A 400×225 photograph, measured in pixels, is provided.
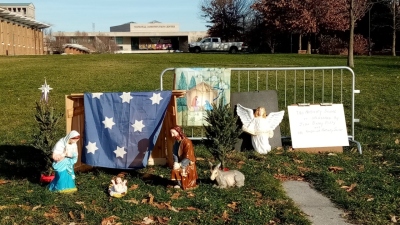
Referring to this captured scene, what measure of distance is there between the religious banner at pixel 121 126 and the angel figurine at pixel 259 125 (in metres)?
1.77

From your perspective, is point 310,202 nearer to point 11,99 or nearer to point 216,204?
point 216,204

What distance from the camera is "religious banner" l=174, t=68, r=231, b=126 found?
28.1 feet

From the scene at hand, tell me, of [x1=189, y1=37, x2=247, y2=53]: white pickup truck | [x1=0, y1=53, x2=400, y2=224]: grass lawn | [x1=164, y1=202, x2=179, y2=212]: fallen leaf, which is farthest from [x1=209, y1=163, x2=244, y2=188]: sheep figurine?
[x1=189, y1=37, x2=247, y2=53]: white pickup truck

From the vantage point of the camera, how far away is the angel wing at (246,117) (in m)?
8.28

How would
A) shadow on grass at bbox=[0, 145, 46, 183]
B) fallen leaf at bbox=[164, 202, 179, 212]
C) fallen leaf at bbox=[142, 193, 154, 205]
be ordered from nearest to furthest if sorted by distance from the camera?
fallen leaf at bbox=[164, 202, 179, 212] → fallen leaf at bbox=[142, 193, 154, 205] → shadow on grass at bbox=[0, 145, 46, 183]

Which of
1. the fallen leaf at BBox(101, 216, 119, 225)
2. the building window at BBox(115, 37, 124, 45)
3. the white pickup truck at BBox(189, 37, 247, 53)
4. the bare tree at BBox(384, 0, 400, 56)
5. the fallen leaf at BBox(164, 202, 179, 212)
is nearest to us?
the fallen leaf at BBox(101, 216, 119, 225)

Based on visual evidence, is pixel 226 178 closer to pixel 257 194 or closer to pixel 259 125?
pixel 257 194

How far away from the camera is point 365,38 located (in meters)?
46.8

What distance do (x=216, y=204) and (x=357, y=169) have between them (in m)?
2.69

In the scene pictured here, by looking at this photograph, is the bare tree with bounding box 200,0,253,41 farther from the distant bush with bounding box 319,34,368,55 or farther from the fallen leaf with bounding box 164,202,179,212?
the fallen leaf with bounding box 164,202,179,212

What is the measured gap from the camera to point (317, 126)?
8594mm

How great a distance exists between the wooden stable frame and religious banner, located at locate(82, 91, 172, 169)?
0.22 m

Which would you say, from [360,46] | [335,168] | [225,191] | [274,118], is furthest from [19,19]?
[225,191]

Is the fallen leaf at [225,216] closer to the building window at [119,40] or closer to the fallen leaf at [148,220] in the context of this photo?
the fallen leaf at [148,220]
